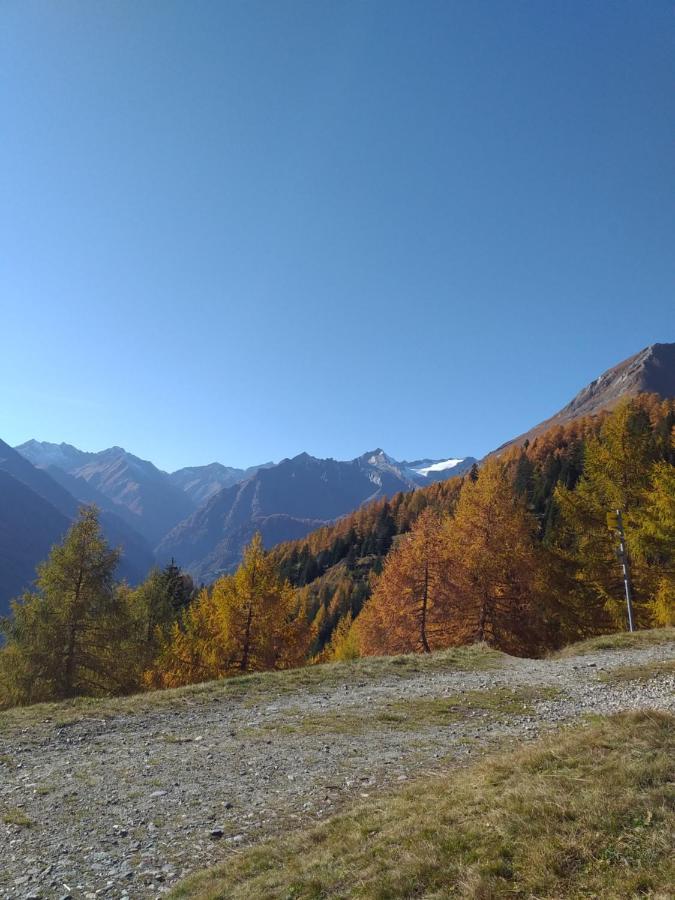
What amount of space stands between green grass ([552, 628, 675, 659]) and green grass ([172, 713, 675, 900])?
15624 mm

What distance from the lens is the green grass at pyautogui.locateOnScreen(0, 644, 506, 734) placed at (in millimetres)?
15406

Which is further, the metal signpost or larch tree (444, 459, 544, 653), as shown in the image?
larch tree (444, 459, 544, 653)

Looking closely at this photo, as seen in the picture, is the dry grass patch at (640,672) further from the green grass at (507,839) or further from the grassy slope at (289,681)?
the green grass at (507,839)

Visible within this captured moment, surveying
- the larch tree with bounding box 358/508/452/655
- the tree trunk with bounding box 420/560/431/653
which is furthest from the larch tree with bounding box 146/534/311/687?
the tree trunk with bounding box 420/560/431/653

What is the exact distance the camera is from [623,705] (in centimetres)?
1252

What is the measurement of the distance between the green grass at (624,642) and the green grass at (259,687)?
349 centimetres

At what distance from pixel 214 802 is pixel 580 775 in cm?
620

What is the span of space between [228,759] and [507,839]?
7427mm

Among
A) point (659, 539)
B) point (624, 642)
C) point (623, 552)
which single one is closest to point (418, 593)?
point (623, 552)

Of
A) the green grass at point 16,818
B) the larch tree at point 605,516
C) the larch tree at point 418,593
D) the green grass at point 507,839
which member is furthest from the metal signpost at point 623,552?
the green grass at point 16,818

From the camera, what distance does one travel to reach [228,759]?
10.8m

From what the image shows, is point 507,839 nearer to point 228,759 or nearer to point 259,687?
point 228,759

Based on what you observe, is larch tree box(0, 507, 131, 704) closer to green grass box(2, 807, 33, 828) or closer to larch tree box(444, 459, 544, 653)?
green grass box(2, 807, 33, 828)

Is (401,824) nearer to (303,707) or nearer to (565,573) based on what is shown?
(303,707)
